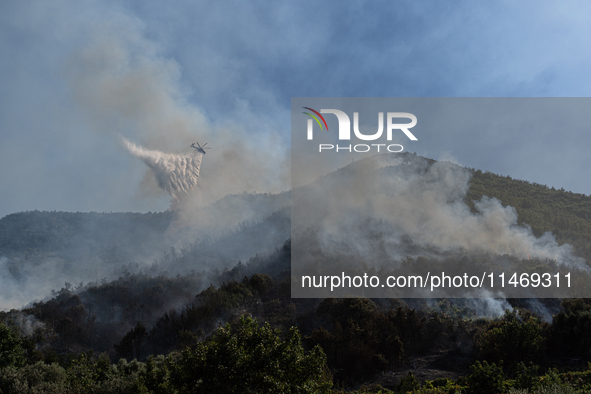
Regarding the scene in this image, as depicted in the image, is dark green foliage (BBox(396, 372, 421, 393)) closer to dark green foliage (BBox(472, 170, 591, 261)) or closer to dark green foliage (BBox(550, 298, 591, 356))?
dark green foliage (BBox(550, 298, 591, 356))

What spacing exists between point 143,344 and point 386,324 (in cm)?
3780

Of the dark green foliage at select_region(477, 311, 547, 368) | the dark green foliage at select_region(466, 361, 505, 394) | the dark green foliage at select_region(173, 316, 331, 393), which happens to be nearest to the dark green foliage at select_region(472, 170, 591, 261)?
the dark green foliage at select_region(477, 311, 547, 368)

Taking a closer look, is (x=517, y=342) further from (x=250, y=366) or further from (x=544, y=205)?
(x=544, y=205)

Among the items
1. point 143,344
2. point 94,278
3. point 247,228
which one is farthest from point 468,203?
point 94,278

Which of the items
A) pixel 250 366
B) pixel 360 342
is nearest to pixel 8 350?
pixel 250 366

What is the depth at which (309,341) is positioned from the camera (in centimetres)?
3478

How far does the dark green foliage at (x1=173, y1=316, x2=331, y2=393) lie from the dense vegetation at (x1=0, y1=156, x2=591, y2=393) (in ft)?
0.12

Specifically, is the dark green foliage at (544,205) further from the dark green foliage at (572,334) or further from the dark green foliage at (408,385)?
the dark green foliage at (408,385)

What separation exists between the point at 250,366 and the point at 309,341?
25795mm

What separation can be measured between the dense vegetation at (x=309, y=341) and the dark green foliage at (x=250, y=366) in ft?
0.12

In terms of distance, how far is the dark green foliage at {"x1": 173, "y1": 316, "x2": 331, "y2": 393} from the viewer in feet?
35.3

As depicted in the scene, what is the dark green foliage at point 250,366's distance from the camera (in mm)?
10758

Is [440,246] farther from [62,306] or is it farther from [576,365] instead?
[62,306]

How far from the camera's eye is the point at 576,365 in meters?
23.3
